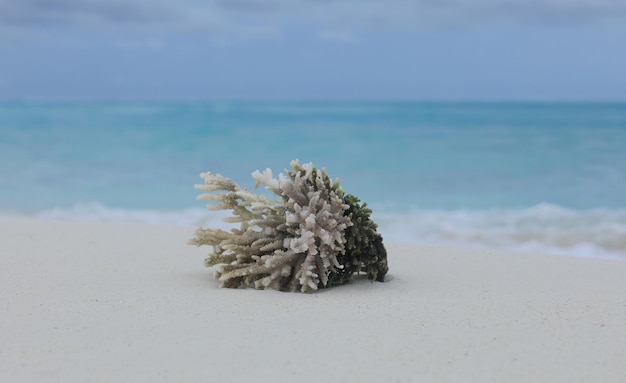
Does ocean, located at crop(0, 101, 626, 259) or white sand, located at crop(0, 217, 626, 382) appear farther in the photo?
ocean, located at crop(0, 101, 626, 259)

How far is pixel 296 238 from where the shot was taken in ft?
11.2

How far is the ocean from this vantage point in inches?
349

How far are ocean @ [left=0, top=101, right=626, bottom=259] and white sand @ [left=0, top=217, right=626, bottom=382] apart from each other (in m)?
3.92

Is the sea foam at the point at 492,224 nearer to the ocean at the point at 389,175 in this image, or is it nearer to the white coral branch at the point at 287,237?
the ocean at the point at 389,175

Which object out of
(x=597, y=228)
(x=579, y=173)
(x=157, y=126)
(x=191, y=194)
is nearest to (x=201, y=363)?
(x=597, y=228)

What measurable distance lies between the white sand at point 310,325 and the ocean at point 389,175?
3919 millimetres

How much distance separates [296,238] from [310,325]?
611 millimetres

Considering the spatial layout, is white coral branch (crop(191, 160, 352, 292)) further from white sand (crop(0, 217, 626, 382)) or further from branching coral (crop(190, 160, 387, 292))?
white sand (crop(0, 217, 626, 382))

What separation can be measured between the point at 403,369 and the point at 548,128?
2772cm

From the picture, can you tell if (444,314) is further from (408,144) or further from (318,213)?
(408,144)

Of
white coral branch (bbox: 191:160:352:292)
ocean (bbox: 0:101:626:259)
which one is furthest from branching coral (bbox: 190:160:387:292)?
ocean (bbox: 0:101:626:259)

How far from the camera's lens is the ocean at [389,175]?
8867 millimetres

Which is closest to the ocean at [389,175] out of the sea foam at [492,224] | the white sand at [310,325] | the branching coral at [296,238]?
the sea foam at [492,224]

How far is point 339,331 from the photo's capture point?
279 centimetres
